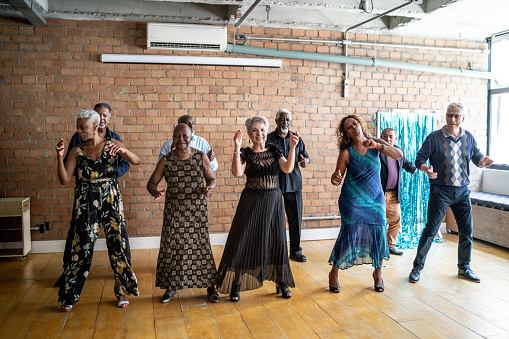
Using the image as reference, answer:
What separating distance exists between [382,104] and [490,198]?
82.2 inches

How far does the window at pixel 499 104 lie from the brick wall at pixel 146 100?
1564 mm

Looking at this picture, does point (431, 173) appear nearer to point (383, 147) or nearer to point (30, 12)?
point (383, 147)

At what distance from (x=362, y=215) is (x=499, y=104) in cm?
456

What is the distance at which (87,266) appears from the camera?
3.88 meters

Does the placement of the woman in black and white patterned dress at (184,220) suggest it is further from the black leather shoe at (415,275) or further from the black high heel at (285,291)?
the black leather shoe at (415,275)

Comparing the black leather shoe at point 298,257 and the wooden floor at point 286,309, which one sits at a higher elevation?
the black leather shoe at point 298,257

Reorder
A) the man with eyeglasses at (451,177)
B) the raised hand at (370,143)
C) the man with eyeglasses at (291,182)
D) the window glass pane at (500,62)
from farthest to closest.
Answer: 1. the window glass pane at (500,62)
2. the man with eyeglasses at (291,182)
3. the man with eyeglasses at (451,177)
4. the raised hand at (370,143)

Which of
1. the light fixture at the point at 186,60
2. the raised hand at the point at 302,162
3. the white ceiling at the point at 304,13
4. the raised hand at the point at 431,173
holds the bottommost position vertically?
the raised hand at the point at 431,173

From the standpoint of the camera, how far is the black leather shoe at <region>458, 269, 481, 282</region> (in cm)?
477

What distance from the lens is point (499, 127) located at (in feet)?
24.4

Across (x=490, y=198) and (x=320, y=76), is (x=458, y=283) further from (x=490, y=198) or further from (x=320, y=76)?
(x=320, y=76)

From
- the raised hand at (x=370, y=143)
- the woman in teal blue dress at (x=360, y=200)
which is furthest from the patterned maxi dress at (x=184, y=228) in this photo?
the raised hand at (x=370, y=143)

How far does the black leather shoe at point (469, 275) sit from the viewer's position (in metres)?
4.77

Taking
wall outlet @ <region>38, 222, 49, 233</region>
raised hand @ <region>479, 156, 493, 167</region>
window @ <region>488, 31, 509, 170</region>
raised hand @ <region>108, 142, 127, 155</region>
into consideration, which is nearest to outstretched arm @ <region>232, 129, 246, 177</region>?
raised hand @ <region>108, 142, 127, 155</region>
